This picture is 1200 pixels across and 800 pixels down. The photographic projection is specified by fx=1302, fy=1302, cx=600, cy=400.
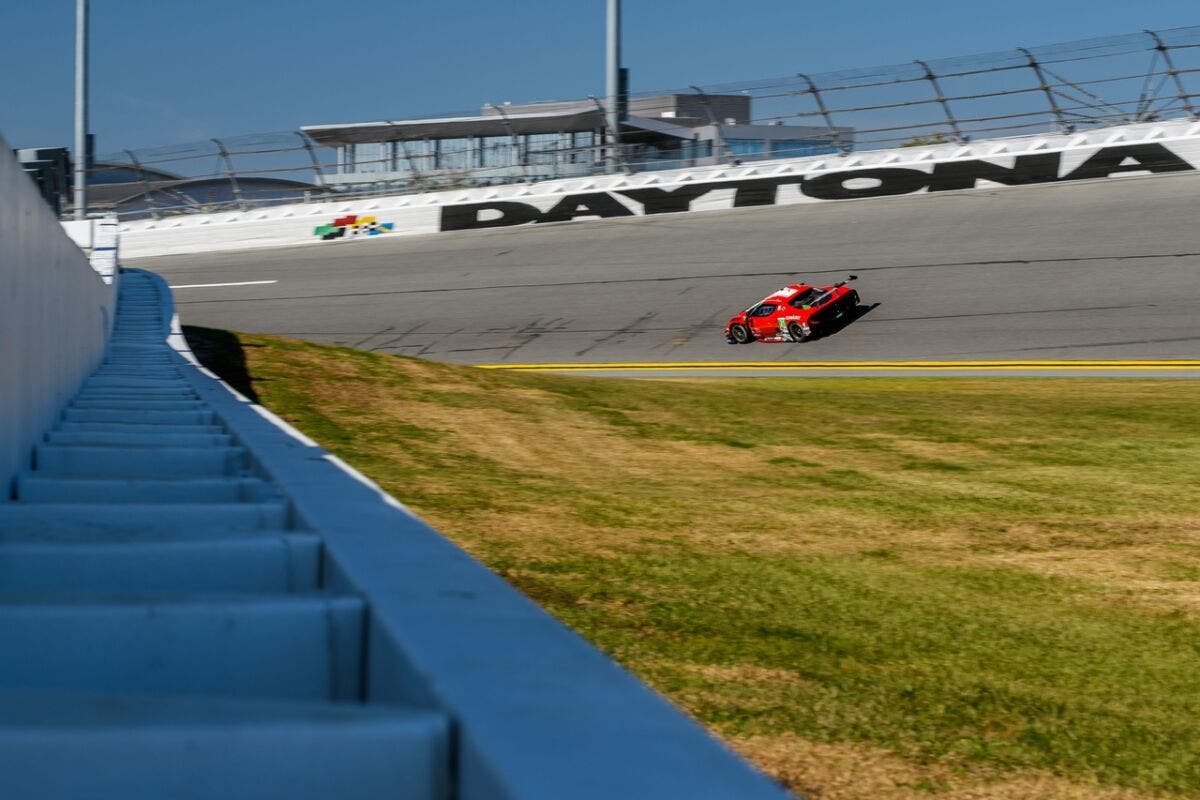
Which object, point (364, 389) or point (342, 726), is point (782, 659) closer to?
point (342, 726)

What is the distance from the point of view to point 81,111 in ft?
143

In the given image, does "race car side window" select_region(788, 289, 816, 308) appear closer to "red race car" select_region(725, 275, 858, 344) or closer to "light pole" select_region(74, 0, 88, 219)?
"red race car" select_region(725, 275, 858, 344)

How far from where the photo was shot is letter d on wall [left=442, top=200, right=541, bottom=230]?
40156mm

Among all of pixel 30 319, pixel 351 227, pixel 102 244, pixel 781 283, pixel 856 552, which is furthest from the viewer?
pixel 351 227

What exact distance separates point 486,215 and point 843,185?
11.6 metres

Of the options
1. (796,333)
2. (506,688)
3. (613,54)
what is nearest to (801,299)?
(796,333)

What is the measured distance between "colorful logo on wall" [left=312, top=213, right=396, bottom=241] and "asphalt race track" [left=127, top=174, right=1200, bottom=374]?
9.37 feet

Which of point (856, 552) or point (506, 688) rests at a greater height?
point (506, 688)

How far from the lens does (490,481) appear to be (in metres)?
10.3

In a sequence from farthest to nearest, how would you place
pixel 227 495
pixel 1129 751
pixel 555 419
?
pixel 555 419 → pixel 1129 751 → pixel 227 495

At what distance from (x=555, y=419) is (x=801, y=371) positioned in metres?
8.54

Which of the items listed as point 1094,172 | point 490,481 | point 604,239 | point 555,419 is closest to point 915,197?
point 1094,172

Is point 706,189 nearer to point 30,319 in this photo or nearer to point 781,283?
point 781,283

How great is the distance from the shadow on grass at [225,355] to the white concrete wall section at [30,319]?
19.2ft
